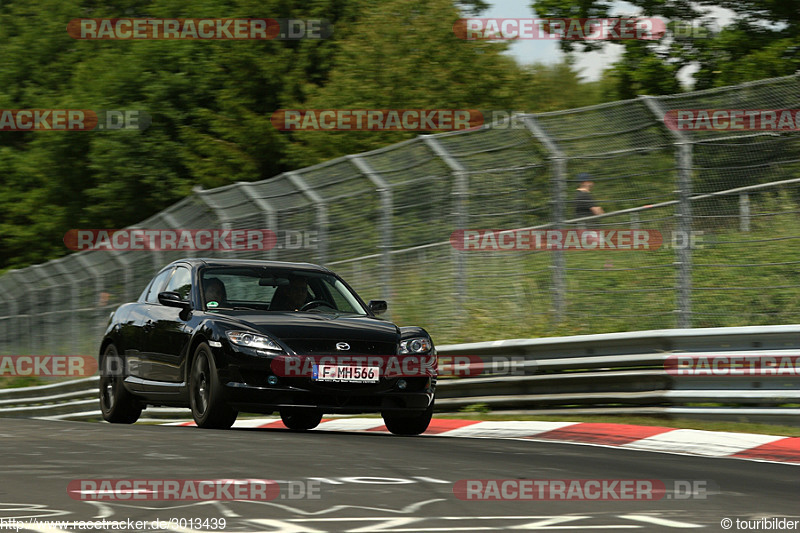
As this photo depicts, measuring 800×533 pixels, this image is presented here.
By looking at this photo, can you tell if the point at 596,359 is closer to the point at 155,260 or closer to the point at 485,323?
the point at 485,323

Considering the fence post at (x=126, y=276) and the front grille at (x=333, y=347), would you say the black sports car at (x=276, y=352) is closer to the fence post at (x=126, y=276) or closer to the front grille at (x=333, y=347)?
the front grille at (x=333, y=347)

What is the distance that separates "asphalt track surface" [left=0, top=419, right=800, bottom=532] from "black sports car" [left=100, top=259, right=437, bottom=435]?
0.33 metres

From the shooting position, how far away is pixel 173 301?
36.1 ft

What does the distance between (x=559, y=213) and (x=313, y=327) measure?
3360 millimetres

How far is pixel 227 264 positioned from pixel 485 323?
3364 millimetres

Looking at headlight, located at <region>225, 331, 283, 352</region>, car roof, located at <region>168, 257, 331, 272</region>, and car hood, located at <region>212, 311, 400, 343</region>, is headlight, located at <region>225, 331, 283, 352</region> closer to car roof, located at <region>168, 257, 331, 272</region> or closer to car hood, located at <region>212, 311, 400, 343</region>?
car hood, located at <region>212, 311, 400, 343</region>

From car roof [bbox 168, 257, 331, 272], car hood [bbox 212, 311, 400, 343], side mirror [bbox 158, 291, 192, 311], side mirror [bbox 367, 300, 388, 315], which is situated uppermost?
car roof [bbox 168, 257, 331, 272]

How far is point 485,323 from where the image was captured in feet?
45.2

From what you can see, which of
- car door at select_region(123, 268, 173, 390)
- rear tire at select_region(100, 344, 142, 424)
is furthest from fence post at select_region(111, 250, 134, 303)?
car door at select_region(123, 268, 173, 390)

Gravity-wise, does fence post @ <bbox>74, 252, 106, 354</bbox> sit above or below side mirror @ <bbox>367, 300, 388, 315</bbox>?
above

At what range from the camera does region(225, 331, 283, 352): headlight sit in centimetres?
995

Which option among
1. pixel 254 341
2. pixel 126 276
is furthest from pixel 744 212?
pixel 126 276

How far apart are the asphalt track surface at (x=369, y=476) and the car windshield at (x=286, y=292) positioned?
1.24 metres

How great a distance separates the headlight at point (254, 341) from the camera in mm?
9953
